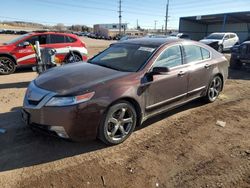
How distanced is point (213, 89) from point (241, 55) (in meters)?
5.38

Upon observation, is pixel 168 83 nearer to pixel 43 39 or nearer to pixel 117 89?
pixel 117 89

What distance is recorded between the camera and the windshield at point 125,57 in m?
4.21

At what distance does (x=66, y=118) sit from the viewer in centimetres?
326

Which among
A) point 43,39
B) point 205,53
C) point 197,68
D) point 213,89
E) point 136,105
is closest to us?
point 136,105

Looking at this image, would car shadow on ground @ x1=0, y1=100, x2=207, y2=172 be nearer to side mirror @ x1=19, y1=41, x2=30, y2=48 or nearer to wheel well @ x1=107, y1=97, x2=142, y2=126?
wheel well @ x1=107, y1=97, x2=142, y2=126

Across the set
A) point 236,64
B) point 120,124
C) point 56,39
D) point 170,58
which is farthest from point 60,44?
point 236,64

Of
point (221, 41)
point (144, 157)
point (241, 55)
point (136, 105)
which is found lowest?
point (144, 157)

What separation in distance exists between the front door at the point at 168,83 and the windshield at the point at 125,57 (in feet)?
0.91

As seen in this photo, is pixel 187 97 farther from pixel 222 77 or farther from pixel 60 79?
pixel 60 79

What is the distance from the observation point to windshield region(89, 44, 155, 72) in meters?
4.21

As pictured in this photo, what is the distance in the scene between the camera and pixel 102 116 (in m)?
3.46

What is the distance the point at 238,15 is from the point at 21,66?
33.1m

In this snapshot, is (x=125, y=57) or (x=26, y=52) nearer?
(x=125, y=57)

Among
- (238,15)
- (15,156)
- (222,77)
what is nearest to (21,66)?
(15,156)
